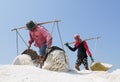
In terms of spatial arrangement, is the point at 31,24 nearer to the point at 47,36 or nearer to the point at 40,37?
the point at 40,37

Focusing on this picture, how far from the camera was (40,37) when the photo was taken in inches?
430

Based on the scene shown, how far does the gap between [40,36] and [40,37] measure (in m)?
0.03

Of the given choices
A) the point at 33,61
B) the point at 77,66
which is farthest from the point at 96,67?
the point at 33,61

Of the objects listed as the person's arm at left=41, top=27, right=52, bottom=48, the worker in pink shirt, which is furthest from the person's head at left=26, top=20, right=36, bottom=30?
the person's arm at left=41, top=27, right=52, bottom=48

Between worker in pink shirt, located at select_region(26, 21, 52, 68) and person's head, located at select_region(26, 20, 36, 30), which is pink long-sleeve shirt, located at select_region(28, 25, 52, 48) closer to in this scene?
worker in pink shirt, located at select_region(26, 21, 52, 68)

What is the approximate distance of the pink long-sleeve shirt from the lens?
1046 centimetres

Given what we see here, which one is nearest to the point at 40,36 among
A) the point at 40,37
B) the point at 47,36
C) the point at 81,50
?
the point at 40,37

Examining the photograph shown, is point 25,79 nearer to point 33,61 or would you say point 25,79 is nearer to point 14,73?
point 14,73

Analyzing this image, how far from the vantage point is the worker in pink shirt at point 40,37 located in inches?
414

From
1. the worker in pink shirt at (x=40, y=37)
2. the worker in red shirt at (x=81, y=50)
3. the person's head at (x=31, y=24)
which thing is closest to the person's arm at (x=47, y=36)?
the worker in pink shirt at (x=40, y=37)

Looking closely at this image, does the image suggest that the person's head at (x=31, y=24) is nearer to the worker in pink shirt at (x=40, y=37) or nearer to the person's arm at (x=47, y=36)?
the worker in pink shirt at (x=40, y=37)

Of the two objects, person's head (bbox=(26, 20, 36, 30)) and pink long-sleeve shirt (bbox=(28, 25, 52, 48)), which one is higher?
person's head (bbox=(26, 20, 36, 30))

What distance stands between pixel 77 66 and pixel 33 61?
5.69ft

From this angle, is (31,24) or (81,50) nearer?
(31,24)
